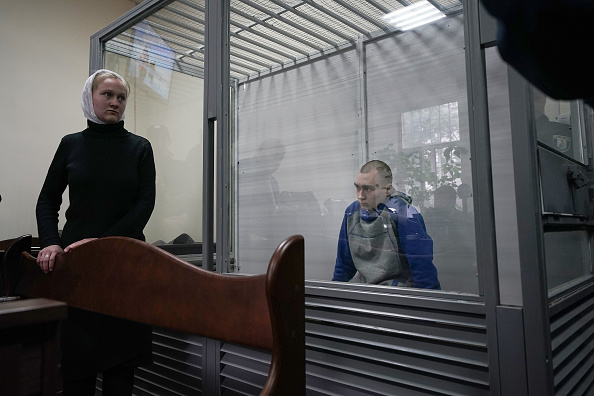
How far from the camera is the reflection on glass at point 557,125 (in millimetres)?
1202

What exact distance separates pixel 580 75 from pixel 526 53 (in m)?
0.06

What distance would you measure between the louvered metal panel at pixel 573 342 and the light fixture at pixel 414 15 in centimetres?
92

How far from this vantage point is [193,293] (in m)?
0.92

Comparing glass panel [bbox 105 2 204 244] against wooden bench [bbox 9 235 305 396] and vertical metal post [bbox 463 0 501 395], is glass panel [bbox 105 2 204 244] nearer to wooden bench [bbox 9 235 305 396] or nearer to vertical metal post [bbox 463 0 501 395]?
wooden bench [bbox 9 235 305 396]

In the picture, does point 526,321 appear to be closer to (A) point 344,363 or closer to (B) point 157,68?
(A) point 344,363

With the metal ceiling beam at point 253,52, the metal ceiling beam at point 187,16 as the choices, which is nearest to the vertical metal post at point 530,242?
the metal ceiling beam at point 253,52

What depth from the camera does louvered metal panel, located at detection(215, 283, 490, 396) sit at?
1123 mm

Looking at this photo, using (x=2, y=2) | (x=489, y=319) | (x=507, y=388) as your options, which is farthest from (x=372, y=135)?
(x=2, y=2)

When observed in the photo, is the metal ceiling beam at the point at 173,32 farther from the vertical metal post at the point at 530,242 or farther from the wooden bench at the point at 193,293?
the vertical metal post at the point at 530,242

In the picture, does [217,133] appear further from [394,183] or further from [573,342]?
[573,342]

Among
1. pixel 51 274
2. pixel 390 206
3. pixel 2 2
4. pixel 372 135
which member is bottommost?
pixel 51 274

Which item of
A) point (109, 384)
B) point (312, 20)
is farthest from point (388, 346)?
point (312, 20)

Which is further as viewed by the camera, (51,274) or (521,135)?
(51,274)

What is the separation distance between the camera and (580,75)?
1.53ft
